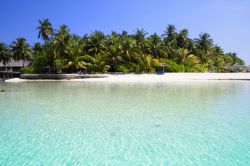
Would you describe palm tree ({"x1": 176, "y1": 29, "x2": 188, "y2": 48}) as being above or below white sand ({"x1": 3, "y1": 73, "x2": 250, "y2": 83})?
above

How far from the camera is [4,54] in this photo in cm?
5081

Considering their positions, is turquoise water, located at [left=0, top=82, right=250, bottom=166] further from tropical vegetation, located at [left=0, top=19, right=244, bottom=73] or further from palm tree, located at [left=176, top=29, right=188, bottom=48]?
palm tree, located at [left=176, top=29, right=188, bottom=48]

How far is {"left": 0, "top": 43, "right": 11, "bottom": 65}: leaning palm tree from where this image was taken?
167ft

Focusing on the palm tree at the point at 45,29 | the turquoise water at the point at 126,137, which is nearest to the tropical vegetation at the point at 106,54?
Result: the palm tree at the point at 45,29

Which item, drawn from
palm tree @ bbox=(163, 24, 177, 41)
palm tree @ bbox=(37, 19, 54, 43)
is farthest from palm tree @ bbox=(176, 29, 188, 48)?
palm tree @ bbox=(37, 19, 54, 43)

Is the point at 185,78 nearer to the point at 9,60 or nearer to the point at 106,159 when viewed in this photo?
the point at 106,159

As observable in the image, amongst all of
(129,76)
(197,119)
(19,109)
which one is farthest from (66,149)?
(129,76)

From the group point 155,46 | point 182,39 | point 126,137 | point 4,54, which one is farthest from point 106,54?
point 126,137

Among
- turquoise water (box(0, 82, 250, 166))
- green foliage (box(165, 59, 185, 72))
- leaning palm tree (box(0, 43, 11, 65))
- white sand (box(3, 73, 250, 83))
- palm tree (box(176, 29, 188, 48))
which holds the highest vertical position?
palm tree (box(176, 29, 188, 48))

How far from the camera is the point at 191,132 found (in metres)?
7.75

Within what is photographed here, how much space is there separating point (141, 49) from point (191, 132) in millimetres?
34951

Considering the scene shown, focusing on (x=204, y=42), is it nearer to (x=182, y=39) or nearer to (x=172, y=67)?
(x=182, y=39)

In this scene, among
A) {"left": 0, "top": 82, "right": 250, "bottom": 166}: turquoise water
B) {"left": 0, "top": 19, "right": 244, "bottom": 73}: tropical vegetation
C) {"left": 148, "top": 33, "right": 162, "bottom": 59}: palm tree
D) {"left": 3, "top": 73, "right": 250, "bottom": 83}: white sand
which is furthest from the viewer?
{"left": 148, "top": 33, "right": 162, "bottom": 59}: palm tree

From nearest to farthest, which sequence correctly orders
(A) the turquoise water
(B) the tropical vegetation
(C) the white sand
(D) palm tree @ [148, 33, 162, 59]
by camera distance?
(A) the turquoise water < (C) the white sand < (B) the tropical vegetation < (D) palm tree @ [148, 33, 162, 59]
